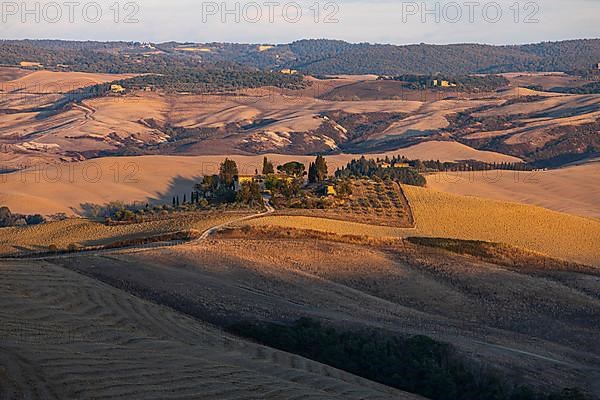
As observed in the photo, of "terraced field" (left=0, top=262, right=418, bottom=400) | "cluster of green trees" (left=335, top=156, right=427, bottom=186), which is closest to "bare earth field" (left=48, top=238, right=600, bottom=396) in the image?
"terraced field" (left=0, top=262, right=418, bottom=400)

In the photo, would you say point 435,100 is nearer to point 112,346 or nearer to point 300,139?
point 300,139

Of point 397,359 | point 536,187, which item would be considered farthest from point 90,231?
point 536,187

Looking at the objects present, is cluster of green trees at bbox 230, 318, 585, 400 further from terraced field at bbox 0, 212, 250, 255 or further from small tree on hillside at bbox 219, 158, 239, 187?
small tree on hillside at bbox 219, 158, 239, 187

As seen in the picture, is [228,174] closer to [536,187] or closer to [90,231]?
[90,231]

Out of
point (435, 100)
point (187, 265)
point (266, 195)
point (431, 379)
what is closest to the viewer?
point (431, 379)

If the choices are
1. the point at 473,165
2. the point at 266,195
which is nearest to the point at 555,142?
the point at 473,165
